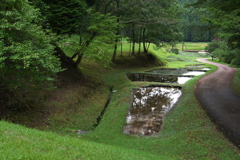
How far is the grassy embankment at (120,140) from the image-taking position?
573 cm

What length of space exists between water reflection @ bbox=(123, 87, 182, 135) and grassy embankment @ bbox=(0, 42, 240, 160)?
53cm

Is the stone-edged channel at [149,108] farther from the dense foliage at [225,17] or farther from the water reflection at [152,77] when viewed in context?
the dense foliage at [225,17]

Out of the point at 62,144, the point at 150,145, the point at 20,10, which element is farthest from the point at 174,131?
the point at 20,10

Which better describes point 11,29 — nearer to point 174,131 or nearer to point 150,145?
point 150,145

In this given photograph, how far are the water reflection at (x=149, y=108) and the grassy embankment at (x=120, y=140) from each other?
529mm

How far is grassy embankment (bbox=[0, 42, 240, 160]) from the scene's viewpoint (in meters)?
5.73

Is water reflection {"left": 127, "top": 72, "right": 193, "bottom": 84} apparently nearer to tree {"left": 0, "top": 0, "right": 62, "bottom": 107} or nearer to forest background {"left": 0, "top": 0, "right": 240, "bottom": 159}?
forest background {"left": 0, "top": 0, "right": 240, "bottom": 159}

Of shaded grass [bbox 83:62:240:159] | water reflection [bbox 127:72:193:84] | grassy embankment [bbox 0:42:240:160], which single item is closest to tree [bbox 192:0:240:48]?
shaded grass [bbox 83:62:240:159]

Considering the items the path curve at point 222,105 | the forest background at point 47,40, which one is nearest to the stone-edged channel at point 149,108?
the path curve at point 222,105

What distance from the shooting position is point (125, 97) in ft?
61.4

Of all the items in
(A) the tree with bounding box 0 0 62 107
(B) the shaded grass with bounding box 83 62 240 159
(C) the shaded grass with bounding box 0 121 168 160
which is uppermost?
(A) the tree with bounding box 0 0 62 107

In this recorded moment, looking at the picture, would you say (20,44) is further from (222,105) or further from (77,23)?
(222,105)

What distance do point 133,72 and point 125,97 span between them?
44.7 feet

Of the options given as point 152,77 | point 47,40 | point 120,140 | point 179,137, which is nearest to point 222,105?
point 179,137
